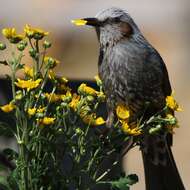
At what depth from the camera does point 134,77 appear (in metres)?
3.48

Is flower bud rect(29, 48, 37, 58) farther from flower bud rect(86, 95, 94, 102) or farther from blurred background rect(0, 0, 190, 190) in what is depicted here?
blurred background rect(0, 0, 190, 190)

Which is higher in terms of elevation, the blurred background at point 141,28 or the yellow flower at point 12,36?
the yellow flower at point 12,36

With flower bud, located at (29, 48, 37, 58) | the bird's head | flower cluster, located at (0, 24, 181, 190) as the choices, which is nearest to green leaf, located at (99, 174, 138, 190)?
flower cluster, located at (0, 24, 181, 190)

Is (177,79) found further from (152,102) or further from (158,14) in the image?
(152,102)

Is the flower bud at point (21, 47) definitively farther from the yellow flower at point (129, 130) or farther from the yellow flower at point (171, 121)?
the yellow flower at point (171, 121)

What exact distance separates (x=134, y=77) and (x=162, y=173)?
407 mm

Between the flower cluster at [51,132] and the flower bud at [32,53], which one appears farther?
the flower bud at [32,53]

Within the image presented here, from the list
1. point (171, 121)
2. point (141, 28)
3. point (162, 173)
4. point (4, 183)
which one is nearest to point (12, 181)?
point (4, 183)

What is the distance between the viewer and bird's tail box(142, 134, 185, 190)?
127 inches

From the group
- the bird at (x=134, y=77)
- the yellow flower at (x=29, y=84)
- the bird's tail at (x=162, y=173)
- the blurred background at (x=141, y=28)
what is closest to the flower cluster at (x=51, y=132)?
the yellow flower at (x=29, y=84)

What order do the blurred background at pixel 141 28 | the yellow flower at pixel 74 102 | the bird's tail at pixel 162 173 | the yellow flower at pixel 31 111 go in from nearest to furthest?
1. the yellow flower at pixel 31 111
2. the yellow flower at pixel 74 102
3. the bird's tail at pixel 162 173
4. the blurred background at pixel 141 28

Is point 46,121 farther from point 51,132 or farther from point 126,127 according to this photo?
point 126,127

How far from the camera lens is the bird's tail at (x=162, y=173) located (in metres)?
3.23

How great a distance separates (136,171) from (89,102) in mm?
2909
